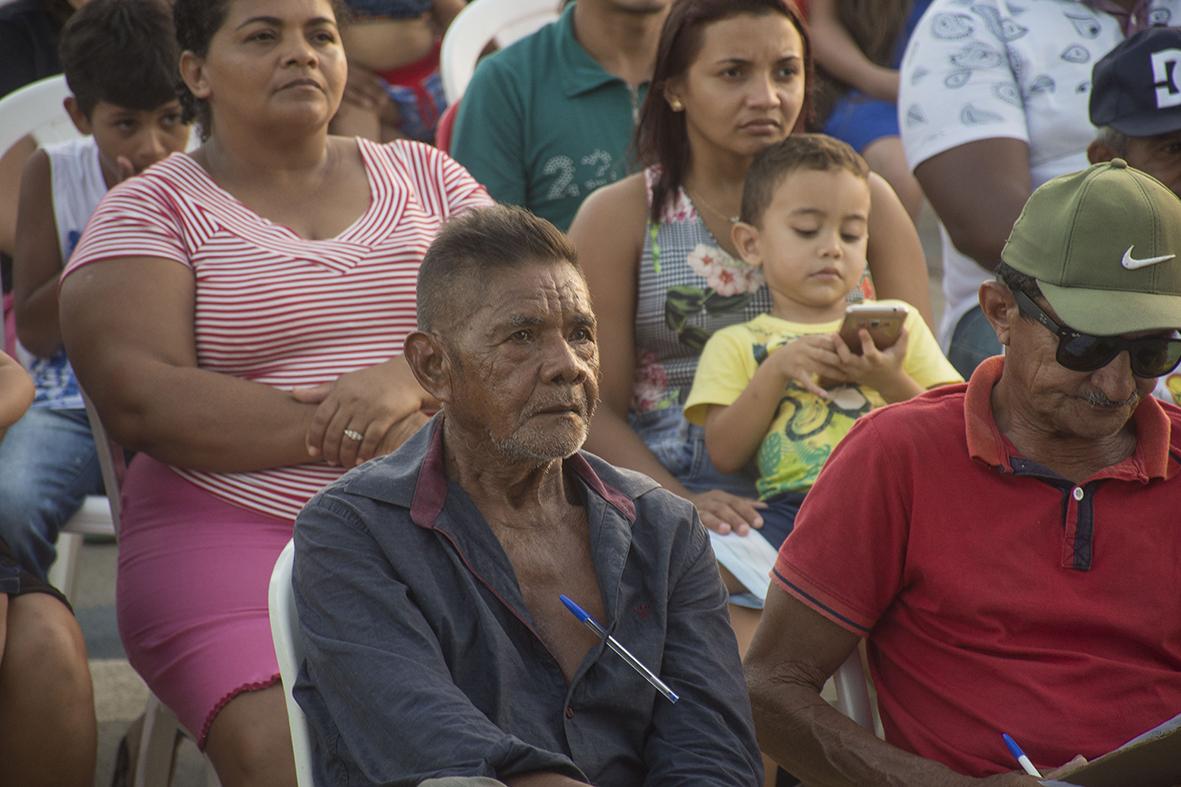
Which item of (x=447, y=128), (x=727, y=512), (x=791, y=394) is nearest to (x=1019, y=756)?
(x=727, y=512)

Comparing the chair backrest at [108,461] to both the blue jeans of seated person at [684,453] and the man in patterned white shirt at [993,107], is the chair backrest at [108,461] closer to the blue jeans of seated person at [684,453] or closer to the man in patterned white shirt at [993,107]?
the blue jeans of seated person at [684,453]

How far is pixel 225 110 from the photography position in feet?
11.3

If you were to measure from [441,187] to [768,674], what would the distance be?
1662mm

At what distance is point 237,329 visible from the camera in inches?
127

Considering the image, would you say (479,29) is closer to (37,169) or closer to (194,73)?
(37,169)

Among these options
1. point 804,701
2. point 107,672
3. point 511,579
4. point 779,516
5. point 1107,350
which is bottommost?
point 107,672

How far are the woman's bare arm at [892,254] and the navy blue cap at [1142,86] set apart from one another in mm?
507

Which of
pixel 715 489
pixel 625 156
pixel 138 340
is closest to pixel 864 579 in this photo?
pixel 715 489

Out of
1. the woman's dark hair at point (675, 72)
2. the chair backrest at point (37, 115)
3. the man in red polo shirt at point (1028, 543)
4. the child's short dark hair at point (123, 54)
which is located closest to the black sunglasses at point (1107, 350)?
the man in red polo shirt at point (1028, 543)

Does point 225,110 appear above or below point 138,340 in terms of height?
above

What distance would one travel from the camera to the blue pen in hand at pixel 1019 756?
7.27 ft

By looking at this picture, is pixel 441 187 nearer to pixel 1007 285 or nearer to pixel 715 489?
pixel 715 489

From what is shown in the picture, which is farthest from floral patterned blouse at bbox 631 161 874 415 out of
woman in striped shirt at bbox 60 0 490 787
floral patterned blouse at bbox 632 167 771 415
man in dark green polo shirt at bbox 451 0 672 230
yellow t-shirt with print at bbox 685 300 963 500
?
man in dark green polo shirt at bbox 451 0 672 230

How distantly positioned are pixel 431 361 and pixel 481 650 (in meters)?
0.48
